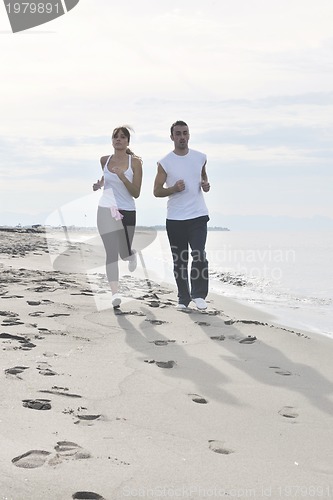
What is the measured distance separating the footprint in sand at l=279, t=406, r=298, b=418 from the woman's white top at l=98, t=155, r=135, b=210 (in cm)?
346

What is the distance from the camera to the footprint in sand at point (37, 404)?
2.80m

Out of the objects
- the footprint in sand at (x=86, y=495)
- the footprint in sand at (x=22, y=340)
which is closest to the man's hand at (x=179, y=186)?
the footprint in sand at (x=22, y=340)

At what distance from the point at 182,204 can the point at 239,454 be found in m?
3.84

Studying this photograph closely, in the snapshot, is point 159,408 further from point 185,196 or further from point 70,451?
point 185,196

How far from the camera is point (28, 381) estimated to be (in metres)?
3.20

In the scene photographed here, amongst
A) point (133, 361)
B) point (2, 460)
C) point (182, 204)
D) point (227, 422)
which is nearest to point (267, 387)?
point (227, 422)

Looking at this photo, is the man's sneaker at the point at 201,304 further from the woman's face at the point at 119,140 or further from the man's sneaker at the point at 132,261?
the woman's face at the point at 119,140

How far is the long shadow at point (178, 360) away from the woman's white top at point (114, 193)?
1341 mm

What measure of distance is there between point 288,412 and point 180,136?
3582 mm

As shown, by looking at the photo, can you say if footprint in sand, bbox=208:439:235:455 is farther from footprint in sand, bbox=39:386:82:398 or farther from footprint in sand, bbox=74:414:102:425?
footprint in sand, bbox=39:386:82:398

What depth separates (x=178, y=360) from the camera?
13.2 feet

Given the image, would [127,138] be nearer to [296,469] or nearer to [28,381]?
[28,381]

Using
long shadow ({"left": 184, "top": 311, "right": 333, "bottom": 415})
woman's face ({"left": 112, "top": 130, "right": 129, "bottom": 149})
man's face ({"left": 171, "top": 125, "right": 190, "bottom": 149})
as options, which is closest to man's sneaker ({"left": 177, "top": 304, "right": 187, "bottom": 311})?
long shadow ({"left": 184, "top": 311, "right": 333, "bottom": 415})

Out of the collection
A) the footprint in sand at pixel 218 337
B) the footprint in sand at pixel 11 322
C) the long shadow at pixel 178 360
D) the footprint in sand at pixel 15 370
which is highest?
the footprint in sand at pixel 15 370
